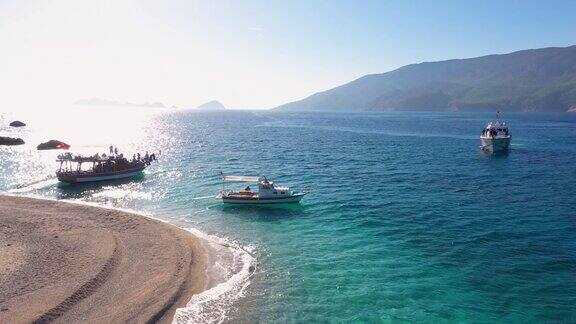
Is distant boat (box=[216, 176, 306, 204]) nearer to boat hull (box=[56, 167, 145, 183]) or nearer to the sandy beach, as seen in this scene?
the sandy beach

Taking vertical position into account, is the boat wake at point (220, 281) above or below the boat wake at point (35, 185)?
below

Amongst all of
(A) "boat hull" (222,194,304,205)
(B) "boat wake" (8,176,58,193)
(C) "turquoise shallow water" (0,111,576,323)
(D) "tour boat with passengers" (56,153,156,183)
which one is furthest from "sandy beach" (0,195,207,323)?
(D) "tour boat with passengers" (56,153,156,183)

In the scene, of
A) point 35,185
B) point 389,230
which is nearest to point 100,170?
point 35,185

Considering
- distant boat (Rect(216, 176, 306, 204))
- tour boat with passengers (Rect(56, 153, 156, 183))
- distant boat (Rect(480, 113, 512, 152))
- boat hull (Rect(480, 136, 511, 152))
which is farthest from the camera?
distant boat (Rect(480, 113, 512, 152))

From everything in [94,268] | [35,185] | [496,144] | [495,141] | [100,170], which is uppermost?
[495,141]

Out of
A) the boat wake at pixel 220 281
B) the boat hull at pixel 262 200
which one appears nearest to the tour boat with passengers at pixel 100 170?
the boat hull at pixel 262 200

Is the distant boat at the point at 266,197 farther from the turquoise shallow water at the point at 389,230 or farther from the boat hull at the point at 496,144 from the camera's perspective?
the boat hull at the point at 496,144

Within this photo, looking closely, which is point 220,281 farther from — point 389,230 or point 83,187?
point 83,187
